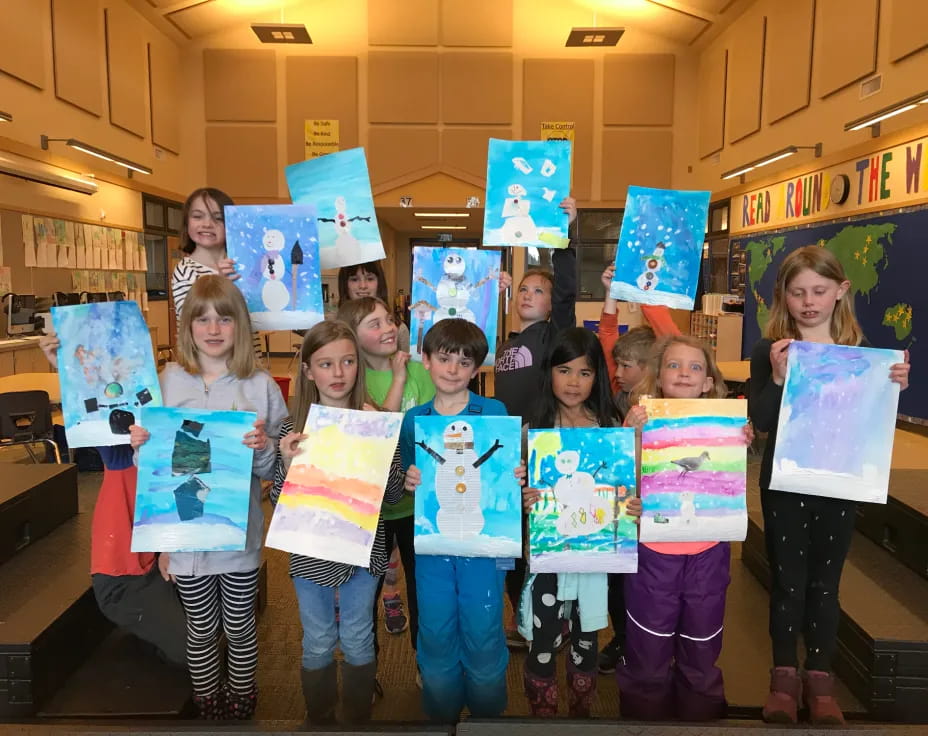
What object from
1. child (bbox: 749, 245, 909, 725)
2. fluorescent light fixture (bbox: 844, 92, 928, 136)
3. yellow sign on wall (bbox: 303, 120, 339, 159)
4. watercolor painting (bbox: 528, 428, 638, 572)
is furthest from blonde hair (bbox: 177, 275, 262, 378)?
yellow sign on wall (bbox: 303, 120, 339, 159)

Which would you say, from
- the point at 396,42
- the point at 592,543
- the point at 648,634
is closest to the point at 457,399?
the point at 592,543

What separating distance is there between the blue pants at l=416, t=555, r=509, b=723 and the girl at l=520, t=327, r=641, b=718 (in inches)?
4.1

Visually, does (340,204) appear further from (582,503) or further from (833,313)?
(833,313)

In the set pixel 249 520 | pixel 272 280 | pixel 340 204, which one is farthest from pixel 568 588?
pixel 340 204

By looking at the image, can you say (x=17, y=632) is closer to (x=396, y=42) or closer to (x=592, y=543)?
(x=592, y=543)

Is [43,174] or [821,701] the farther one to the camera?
[43,174]

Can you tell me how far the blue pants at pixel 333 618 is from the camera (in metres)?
1.76

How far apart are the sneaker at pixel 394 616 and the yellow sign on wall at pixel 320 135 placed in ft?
27.3

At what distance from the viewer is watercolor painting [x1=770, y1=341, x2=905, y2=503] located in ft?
5.70

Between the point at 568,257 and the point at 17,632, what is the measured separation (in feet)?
6.88

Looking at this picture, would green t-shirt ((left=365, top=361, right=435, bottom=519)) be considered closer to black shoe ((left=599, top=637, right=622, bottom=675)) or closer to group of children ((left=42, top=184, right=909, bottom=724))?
group of children ((left=42, top=184, right=909, bottom=724))

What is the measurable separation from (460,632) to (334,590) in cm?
37

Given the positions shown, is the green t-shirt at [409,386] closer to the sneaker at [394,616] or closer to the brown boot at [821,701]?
the sneaker at [394,616]

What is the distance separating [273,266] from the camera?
6.96ft
